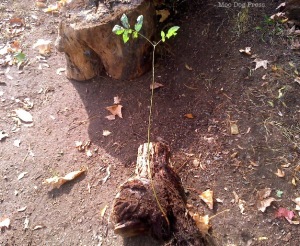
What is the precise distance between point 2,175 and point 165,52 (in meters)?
2.40

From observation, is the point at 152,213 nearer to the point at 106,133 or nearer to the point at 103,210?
the point at 103,210

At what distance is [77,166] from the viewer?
349cm

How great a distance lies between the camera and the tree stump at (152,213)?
249cm

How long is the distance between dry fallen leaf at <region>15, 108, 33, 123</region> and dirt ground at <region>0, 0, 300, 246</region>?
7 cm

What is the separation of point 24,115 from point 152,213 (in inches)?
92.6

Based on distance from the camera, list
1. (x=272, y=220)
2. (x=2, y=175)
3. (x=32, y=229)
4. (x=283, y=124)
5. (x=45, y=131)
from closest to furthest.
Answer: (x=272, y=220) < (x=32, y=229) < (x=283, y=124) < (x=2, y=175) < (x=45, y=131)

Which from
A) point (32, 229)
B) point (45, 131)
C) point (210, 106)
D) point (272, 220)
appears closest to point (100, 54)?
point (45, 131)

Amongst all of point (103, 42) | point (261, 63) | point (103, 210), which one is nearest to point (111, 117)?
point (103, 42)

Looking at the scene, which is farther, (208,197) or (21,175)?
(21,175)

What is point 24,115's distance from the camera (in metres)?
4.05

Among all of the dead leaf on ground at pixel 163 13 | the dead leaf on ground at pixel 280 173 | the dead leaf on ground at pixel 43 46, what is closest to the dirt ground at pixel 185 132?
the dead leaf on ground at pixel 280 173

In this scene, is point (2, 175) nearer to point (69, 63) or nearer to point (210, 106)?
point (69, 63)

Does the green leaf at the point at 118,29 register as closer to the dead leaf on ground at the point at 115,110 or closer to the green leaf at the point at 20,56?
the dead leaf on ground at the point at 115,110

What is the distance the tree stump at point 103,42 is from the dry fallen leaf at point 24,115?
0.71m
